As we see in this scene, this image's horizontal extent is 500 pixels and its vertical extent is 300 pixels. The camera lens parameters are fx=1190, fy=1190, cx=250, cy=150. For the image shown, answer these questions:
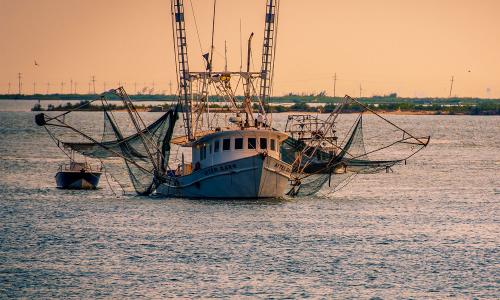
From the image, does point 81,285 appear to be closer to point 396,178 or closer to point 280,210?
point 280,210

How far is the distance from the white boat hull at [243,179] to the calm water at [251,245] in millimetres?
784

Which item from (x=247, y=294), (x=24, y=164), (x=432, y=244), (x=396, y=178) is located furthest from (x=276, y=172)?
(x=24, y=164)

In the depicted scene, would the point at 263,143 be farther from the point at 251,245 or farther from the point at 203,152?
the point at 251,245

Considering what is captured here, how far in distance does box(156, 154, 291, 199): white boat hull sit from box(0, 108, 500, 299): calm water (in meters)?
0.78

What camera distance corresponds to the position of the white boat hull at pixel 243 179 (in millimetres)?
64438

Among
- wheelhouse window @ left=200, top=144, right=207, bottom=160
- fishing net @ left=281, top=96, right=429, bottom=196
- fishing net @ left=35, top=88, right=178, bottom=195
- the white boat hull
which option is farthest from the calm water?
wheelhouse window @ left=200, top=144, right=207, bottom=160

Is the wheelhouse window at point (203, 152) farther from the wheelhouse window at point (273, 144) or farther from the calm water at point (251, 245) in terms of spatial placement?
the wheelhouse window at point (273, 144)

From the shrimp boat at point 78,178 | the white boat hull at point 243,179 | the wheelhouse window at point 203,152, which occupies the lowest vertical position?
the shrimp boat at point 78,178

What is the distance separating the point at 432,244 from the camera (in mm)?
55625

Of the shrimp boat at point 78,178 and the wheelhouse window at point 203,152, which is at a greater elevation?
the wheelhouse window at point 203,152

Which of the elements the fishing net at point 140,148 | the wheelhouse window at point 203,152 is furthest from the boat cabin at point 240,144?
the fishing net at point 140,148

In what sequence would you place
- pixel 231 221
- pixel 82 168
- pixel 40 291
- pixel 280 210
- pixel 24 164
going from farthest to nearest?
pixel 24 164, pixel 82 168, pixel 280 210, pixel 231 221, pixel 40 291

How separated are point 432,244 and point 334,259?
6.80m

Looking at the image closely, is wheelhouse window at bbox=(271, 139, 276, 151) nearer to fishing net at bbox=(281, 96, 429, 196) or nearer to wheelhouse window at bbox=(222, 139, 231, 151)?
wheelhouse window at bbox=(222, 139, 231, 151)
